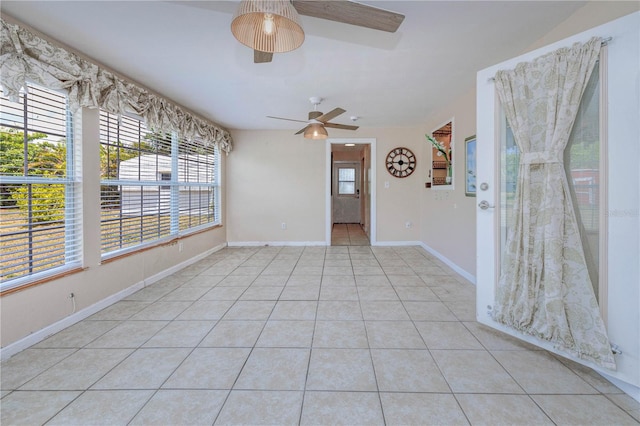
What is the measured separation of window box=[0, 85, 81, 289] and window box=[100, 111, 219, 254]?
320 millimetres

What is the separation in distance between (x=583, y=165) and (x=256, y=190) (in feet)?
15.0

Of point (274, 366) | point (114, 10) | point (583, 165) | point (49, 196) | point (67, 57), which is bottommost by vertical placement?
point (274, 366)

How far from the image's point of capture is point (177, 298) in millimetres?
2703

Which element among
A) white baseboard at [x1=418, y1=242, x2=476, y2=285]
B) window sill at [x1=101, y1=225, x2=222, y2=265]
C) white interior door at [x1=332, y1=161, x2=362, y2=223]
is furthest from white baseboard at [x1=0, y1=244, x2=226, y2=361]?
white interior door at [x1=332, y1=161, x2=362, y2=223]

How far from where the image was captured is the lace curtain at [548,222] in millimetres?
1536

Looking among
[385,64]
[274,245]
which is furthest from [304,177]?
[385,64]

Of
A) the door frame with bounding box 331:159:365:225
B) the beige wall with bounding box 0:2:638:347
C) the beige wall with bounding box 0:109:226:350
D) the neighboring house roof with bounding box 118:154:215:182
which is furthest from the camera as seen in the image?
the door frame with bounding box 331:159:365:225

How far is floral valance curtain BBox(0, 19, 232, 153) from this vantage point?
171 cm

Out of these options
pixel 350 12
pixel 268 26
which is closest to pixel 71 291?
pixel 268 26

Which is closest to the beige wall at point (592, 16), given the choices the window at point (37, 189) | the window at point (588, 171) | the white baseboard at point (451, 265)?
the window at point (588, 171)

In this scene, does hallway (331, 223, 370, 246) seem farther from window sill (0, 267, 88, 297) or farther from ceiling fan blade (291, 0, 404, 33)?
ceiling fan blade (291, 0, 404, 33)

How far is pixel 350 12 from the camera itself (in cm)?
144

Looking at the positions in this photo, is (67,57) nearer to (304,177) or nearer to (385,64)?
(385,64)

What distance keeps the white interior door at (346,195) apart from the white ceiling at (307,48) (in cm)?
513
